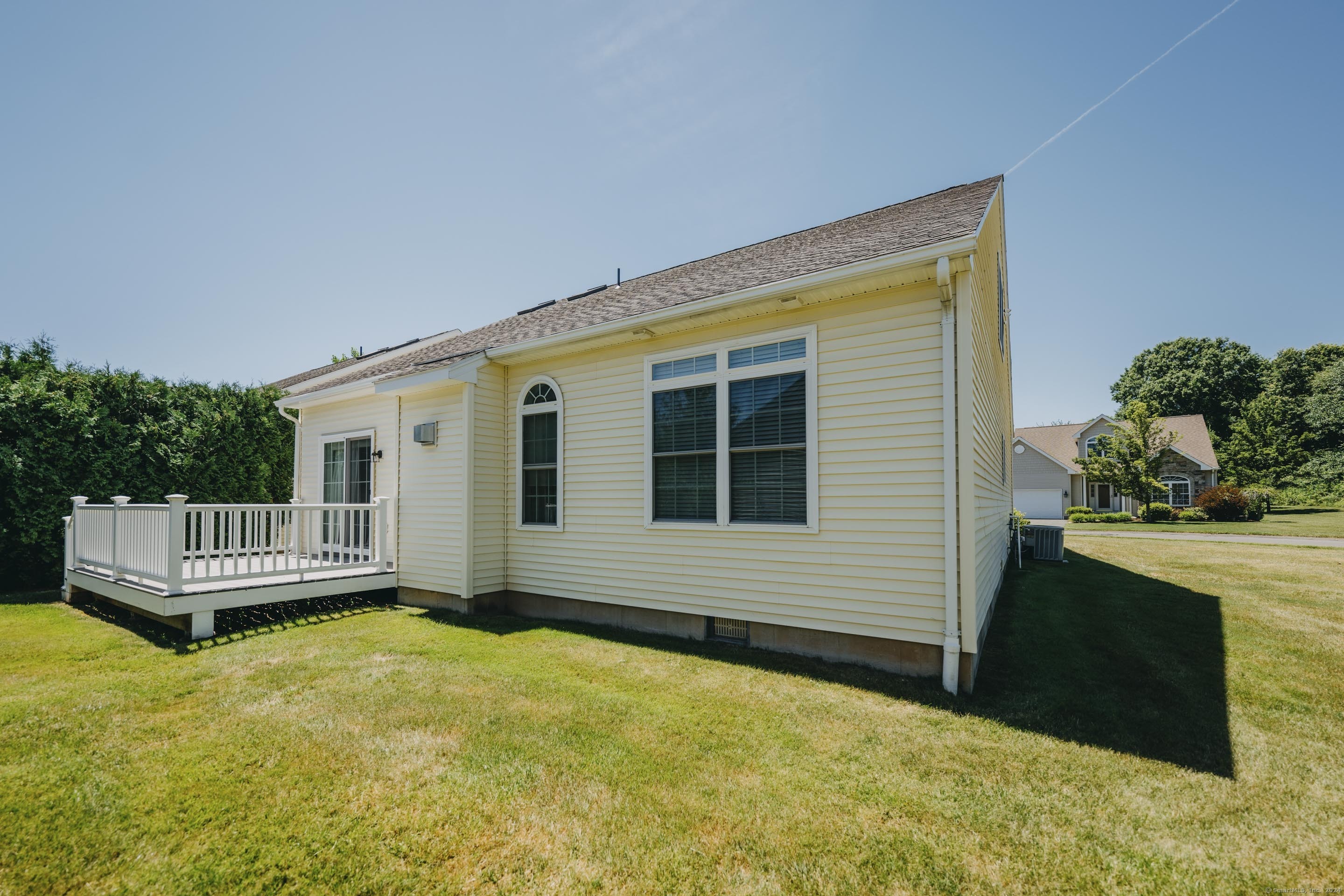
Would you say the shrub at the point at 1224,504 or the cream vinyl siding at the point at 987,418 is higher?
the cream vinyl siding at the point at 987,418

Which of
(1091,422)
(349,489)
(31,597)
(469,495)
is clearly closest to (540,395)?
(469,495)

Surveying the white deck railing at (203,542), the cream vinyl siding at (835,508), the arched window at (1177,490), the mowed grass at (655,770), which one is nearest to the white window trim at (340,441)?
the white deck railing at (203,542)

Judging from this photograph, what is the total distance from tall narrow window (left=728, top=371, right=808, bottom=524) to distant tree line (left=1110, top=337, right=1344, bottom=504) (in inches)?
1336

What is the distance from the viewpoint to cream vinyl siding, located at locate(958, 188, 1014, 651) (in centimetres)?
491

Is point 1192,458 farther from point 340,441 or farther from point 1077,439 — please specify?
point 340,441

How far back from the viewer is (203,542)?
21.9 feet

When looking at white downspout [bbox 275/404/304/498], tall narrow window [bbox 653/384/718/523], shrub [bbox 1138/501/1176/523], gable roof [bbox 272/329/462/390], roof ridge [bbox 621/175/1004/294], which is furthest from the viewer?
shrub [bbox 1138/501/1176/523]

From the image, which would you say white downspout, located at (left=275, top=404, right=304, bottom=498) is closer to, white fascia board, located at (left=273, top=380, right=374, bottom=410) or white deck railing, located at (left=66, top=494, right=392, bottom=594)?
white fascia board, located at (left=273, top=380, right=374, bottom=410)

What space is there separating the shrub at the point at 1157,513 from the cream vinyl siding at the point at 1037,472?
18.4ft

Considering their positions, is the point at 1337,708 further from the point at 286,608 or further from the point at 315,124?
the point at 315,124

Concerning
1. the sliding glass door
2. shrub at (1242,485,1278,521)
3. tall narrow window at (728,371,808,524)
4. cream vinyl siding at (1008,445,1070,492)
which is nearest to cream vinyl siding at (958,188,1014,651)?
tall narrow window at (728,371,808,524)

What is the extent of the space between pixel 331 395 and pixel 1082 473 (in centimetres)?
3452

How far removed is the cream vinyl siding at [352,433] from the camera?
26.3 ft

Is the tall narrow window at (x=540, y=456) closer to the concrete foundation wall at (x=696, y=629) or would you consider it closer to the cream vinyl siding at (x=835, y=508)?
the cream vinyl siding at (x=835, y=508)
